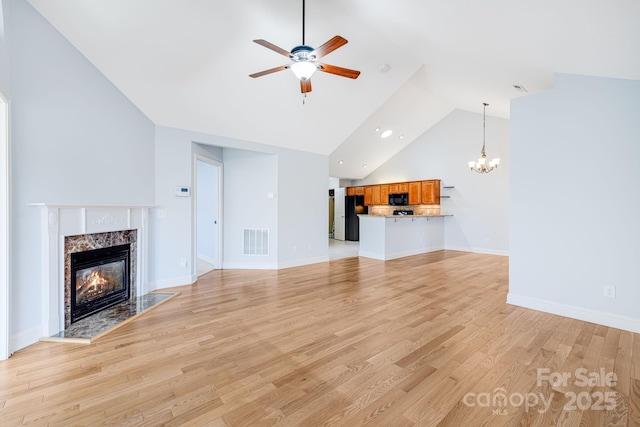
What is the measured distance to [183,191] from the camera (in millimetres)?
4469

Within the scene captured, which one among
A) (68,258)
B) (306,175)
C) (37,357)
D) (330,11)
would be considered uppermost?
(330,11)

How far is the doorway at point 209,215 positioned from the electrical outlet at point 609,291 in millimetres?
5763

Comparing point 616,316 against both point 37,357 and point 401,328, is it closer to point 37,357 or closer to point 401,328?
point 401,328

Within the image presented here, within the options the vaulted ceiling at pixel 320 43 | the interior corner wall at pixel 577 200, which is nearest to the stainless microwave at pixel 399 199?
the vaulted ceiling at pixel 320 43

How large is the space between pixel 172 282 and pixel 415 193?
7.21 metres

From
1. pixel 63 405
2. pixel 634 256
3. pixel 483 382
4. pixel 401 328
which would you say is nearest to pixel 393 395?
pixel 483 382

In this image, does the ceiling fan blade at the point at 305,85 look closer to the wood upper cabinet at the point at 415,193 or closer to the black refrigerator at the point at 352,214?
the wood upper cabinet at the point at 415,193

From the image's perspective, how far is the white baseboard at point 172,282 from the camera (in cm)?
420

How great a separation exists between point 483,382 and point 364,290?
2.31 m

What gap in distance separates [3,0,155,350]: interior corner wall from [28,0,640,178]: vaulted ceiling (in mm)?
229

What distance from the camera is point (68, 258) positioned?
3006mm

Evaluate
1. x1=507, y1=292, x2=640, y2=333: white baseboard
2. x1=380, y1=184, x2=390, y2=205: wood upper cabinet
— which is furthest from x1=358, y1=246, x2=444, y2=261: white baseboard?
x1=507, y1=292, x2=640, y2=333: white baseboard

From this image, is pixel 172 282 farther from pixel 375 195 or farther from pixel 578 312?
pixel 375 195

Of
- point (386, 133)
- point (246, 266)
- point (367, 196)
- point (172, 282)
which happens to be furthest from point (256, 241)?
point (367, 196)
